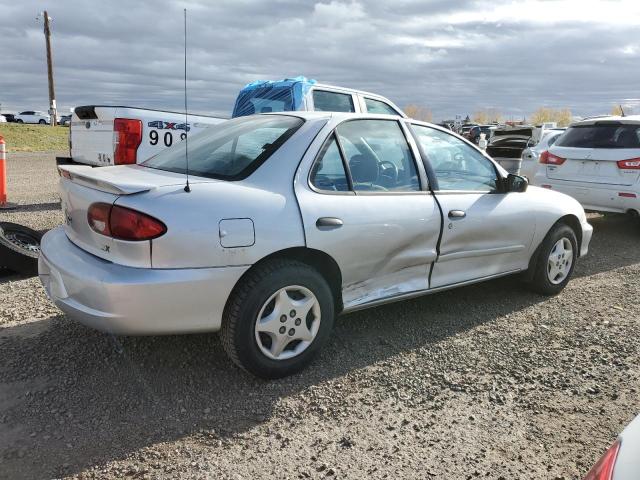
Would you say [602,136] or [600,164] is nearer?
[600,164]

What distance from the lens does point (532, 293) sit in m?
5.12

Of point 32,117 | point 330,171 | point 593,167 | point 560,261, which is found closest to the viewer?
point 330,171

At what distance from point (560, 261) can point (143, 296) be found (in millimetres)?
3721

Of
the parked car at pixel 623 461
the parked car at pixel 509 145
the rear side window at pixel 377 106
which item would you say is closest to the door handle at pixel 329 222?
the parked car at pixel 623 461

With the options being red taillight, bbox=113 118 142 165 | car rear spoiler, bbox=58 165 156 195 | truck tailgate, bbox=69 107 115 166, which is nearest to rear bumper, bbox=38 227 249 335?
car rear spoiler, bbox=58 165 156 195

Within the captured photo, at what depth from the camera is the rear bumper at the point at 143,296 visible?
2840 mm

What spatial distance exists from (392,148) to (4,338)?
9.42 ft

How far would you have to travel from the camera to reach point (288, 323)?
3258 millimetres

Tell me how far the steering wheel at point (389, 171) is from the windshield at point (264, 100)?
4.05m

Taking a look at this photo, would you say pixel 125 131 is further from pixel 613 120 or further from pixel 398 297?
pixel 613 120

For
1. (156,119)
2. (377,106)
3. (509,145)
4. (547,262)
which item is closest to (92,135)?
(156,119)

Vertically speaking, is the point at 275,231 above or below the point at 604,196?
above

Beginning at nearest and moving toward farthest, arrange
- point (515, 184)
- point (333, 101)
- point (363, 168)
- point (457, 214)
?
point (363, 168) → point (457, 214) → point (515, 184) → point (333, 101)

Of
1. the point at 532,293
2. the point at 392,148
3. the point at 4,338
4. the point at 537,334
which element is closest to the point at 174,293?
the point at 4,338
